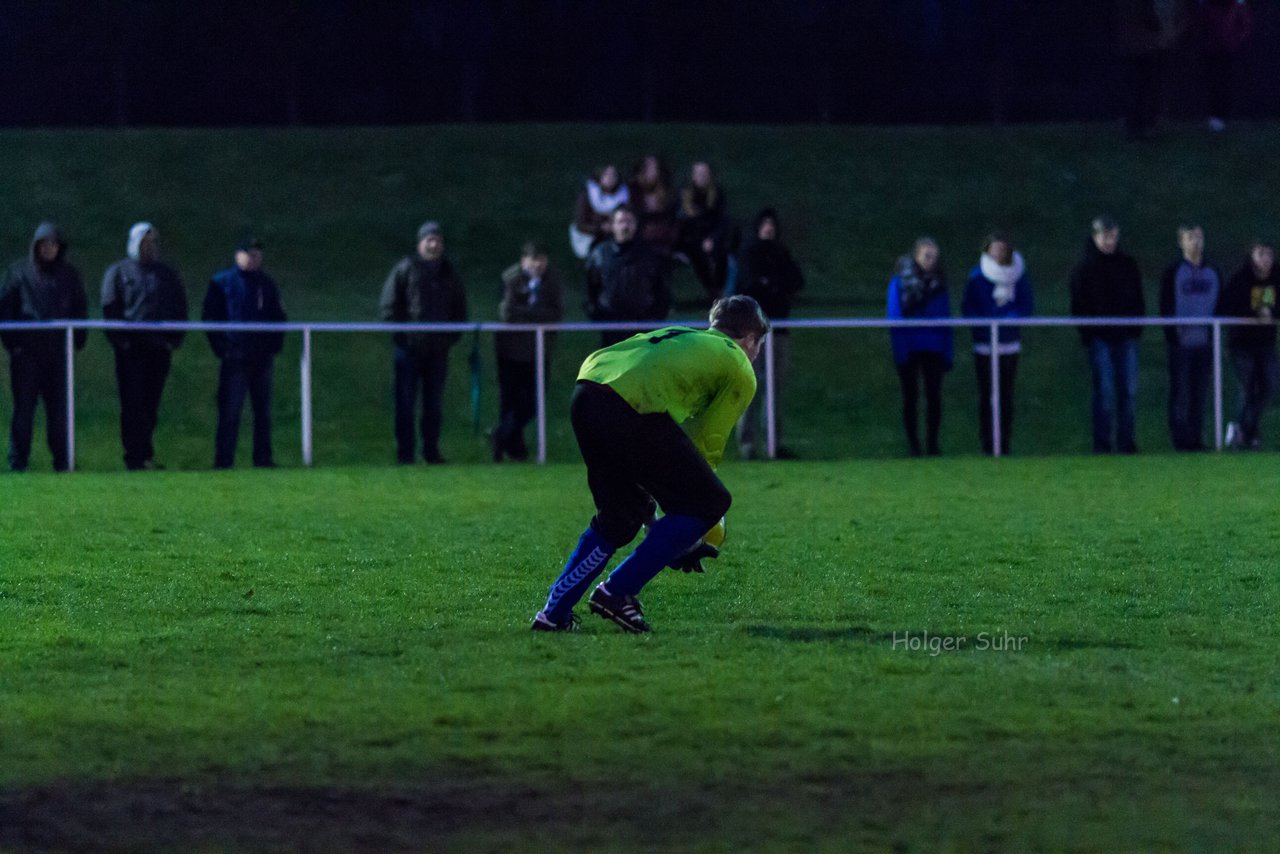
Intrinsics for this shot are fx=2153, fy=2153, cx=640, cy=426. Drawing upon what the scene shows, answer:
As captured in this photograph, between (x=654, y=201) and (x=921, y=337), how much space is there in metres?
3.88

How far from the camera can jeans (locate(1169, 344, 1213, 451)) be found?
18.7 m

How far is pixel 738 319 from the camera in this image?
8281 mm

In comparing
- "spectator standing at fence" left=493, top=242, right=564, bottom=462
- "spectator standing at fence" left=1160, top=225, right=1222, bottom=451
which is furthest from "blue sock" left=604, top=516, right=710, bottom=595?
"spectator standing at fence" left=1160, top=225, right=1222, bottom=451

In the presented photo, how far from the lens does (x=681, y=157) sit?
30.3 m

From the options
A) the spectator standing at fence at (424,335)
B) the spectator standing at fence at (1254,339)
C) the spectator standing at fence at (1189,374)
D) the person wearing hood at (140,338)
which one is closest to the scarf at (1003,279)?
the spectator standing at fence at (1189,374)

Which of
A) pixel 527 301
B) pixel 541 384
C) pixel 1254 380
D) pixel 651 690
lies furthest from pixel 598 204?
pixel 651 690

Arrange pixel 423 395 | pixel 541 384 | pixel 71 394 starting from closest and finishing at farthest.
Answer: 1. pixel 71 394
2. pixel 423 395
3. pixel 541 384

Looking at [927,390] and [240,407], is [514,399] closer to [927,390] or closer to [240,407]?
[240,407]

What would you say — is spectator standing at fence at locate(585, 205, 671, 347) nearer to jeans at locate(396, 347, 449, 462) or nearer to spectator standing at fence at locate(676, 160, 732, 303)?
jeans at locate(396, 347, 449, 462)

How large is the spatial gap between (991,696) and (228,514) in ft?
24.9

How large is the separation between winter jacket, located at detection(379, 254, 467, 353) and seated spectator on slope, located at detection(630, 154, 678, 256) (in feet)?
10.3

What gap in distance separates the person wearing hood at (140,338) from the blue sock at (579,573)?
990 centimetres

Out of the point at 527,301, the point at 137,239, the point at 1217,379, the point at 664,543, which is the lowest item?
the point at 664,543

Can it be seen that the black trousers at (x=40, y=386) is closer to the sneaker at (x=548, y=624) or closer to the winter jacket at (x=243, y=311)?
the winter jacket at (x=243, y=311)
